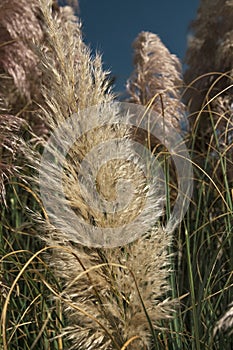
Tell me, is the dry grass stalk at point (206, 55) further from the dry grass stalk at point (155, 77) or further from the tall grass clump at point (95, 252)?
the tall grass clump at point (95, 252)

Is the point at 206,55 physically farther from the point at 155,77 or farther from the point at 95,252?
the point at 95,252

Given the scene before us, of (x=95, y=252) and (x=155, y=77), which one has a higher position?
(x=155, y=77)

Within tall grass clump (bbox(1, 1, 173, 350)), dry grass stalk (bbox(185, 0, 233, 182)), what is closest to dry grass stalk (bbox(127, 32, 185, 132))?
dry grass stalk (bbox(185, 0, 233, 182))

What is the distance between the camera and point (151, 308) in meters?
1.41

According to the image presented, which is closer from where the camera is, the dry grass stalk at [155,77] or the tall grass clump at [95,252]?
the tall grass clump at [95,252]

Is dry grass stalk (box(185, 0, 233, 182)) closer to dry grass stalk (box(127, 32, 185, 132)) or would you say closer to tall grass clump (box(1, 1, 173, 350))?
dry grass stalk (box(127, 32, 185, 132))

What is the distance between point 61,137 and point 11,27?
76.6 inches

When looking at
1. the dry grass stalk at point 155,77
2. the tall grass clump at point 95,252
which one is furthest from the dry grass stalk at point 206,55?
the tall grass clump at point 95,252

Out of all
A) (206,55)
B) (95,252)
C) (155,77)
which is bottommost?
(95,252)

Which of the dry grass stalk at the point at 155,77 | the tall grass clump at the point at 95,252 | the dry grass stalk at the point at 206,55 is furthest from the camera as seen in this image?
the dry grass stalk at the point at 206,55

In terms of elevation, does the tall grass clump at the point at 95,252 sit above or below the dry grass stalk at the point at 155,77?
below

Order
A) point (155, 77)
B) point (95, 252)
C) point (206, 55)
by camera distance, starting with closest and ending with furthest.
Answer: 1. point (95, 252)
2. point (155, 77)
3. point (206, 55)

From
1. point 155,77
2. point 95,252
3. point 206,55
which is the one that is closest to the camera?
point 95,252

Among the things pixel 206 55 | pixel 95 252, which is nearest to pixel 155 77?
pixel 206 55
